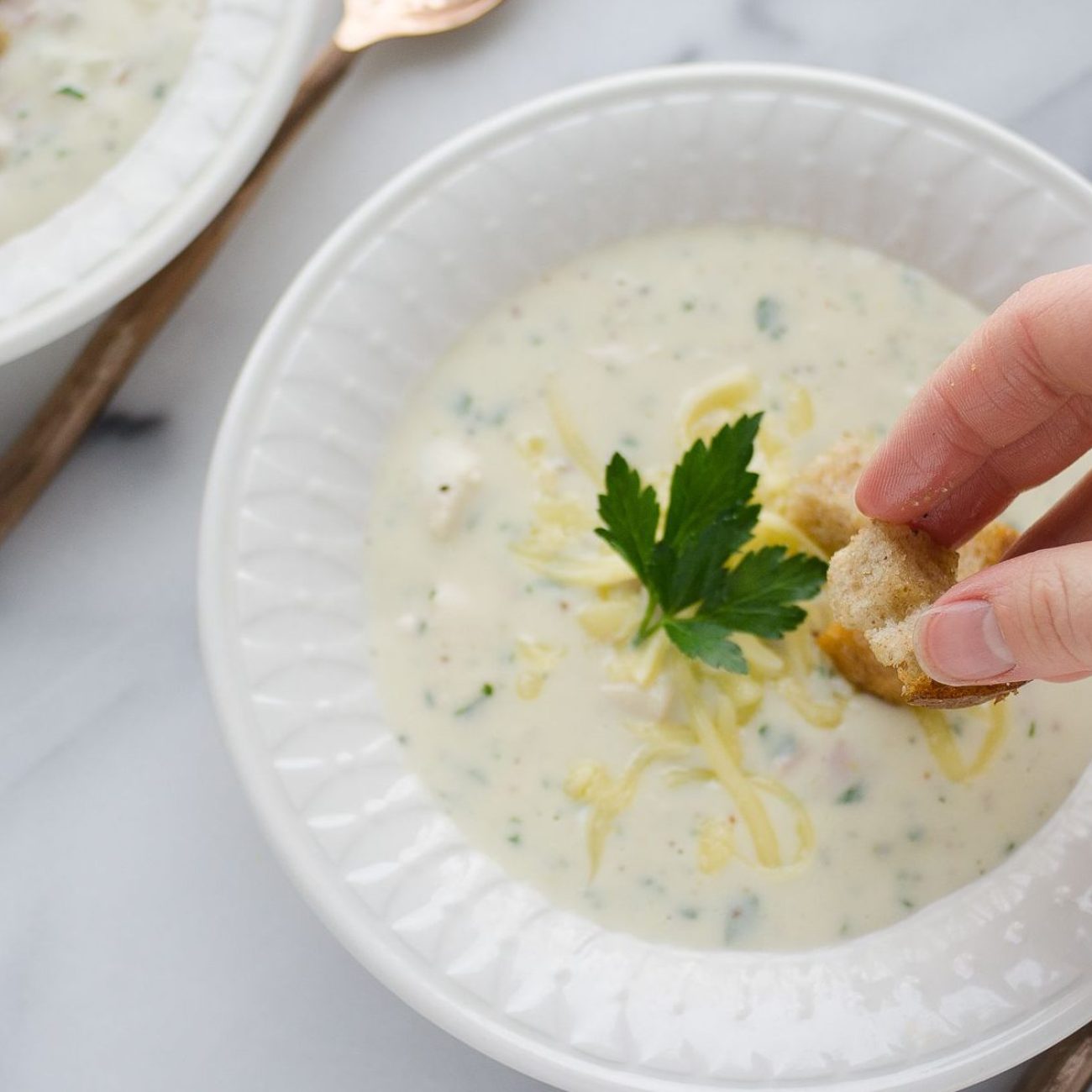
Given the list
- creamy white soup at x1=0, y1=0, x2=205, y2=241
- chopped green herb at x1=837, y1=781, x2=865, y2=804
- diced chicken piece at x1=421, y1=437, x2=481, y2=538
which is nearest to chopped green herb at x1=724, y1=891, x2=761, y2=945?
chopped green herb at x1=837, y1=781, x2=865, y2=804

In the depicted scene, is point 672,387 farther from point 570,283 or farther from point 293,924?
point 293,924

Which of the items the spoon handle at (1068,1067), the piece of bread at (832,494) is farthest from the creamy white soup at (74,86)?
the spoon handle at (1068,1067)

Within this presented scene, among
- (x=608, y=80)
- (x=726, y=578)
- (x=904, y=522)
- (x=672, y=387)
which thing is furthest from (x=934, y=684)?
(x=608, y=80)

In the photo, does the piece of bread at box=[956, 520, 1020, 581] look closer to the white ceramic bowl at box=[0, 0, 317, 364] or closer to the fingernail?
the fingernail

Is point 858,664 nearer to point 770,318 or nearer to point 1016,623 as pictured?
point 1016,623

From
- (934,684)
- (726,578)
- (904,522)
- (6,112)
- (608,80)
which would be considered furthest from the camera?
(6,112)

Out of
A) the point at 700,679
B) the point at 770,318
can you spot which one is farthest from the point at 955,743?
the point at 770,318
